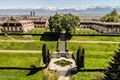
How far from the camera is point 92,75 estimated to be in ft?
244

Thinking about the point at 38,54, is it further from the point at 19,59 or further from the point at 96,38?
the point at 96,38

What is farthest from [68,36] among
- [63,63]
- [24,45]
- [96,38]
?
[63,63]

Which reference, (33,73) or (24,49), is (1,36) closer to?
(24,49)

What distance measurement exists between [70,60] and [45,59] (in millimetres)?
8554

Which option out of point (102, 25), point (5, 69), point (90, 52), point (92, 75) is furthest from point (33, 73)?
point (102, 25)

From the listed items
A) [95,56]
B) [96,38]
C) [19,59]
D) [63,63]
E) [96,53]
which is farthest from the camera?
[96,38]

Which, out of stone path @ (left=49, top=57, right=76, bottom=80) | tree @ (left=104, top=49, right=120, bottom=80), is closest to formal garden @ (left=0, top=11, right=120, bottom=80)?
tree @ (left=104, top=49, right=120, bottom=80)

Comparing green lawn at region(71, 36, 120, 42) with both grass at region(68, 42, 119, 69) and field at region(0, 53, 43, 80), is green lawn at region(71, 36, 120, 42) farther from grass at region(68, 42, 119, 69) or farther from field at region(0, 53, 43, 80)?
field at region(0, 53, 43, 80)

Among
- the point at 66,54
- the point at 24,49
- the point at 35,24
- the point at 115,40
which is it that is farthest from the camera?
the point at 35,24

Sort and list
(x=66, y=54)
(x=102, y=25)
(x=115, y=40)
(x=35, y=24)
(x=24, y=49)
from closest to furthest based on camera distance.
Result: (x=66, y=54) → (x=24, y=49) → (x=115, y=40) → (x=102, y=25) → (x=35, y=24)

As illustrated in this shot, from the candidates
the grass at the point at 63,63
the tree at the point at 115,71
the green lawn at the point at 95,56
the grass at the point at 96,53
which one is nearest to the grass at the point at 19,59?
the grass at the point at 63,63

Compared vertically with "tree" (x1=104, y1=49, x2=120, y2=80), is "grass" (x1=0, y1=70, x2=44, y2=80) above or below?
below

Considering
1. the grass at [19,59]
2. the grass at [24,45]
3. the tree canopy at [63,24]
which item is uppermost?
the tree canopy at [63,24]

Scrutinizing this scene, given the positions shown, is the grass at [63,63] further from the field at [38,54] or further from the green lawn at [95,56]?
the green lawn at [95,56]
